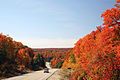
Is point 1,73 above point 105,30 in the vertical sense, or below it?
below

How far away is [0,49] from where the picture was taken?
306ft

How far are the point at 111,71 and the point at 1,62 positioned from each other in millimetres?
65468

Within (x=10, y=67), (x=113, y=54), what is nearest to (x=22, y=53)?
(x=10, y=67)

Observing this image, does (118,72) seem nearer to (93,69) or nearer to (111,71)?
(111,71)

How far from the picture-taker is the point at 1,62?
310 feet

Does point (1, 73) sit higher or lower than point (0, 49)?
lower

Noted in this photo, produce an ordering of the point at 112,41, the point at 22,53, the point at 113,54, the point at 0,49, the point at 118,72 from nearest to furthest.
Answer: the point at 118,72
the point at 113,54
the point at 112,41
the point at 0,49
the point at 22,53

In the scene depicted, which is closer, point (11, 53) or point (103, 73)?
point (103, 73)

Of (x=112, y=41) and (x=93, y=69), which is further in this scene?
(x=112, y=41)

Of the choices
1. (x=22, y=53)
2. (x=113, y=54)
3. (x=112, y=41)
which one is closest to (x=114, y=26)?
(x=112, y=41)

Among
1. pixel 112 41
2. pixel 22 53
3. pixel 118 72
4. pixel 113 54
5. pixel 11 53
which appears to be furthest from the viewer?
pixel 22 53

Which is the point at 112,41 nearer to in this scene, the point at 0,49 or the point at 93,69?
the point at 93,69

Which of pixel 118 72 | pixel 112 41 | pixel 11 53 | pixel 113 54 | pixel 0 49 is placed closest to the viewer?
pixel 118 72

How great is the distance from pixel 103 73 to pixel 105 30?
11893 millimetres
